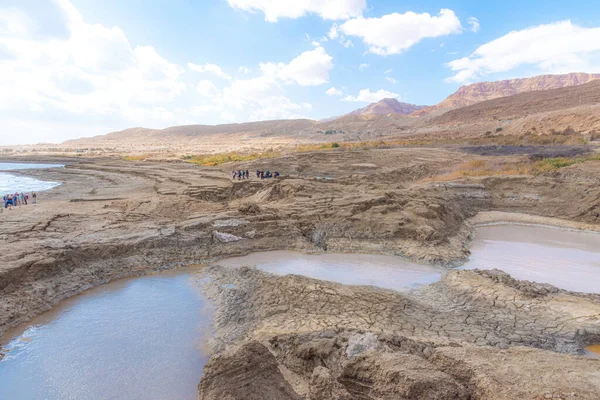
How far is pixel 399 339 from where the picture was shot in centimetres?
543

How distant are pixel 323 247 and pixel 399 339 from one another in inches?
264

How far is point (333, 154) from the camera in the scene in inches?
1261

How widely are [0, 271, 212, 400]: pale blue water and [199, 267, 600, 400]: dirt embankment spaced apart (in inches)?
29.0

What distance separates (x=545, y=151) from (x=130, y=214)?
28.5 meters

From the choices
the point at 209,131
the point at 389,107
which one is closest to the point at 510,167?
the point at 209,131

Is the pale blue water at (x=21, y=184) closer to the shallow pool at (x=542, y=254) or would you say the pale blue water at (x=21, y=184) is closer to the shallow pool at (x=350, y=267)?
the shallow pool at (x=350, y=267)

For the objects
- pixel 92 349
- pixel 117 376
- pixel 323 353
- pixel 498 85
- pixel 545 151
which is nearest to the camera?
pixel 323 353

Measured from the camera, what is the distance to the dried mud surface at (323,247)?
6410 millimetres

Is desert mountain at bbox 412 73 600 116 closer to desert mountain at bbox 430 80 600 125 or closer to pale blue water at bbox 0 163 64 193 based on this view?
desert mountain at bbox 430 80 600 125

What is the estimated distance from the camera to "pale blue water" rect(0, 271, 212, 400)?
18.5ft

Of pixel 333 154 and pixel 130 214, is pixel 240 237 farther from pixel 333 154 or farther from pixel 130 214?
pixel 333 154

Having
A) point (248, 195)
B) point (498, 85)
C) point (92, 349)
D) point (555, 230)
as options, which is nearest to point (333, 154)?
point (248, 195)

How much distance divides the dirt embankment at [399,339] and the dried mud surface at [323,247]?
3cm

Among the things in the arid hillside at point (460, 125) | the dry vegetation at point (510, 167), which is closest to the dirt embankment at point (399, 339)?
the dry vegetation at point (510, 167)
